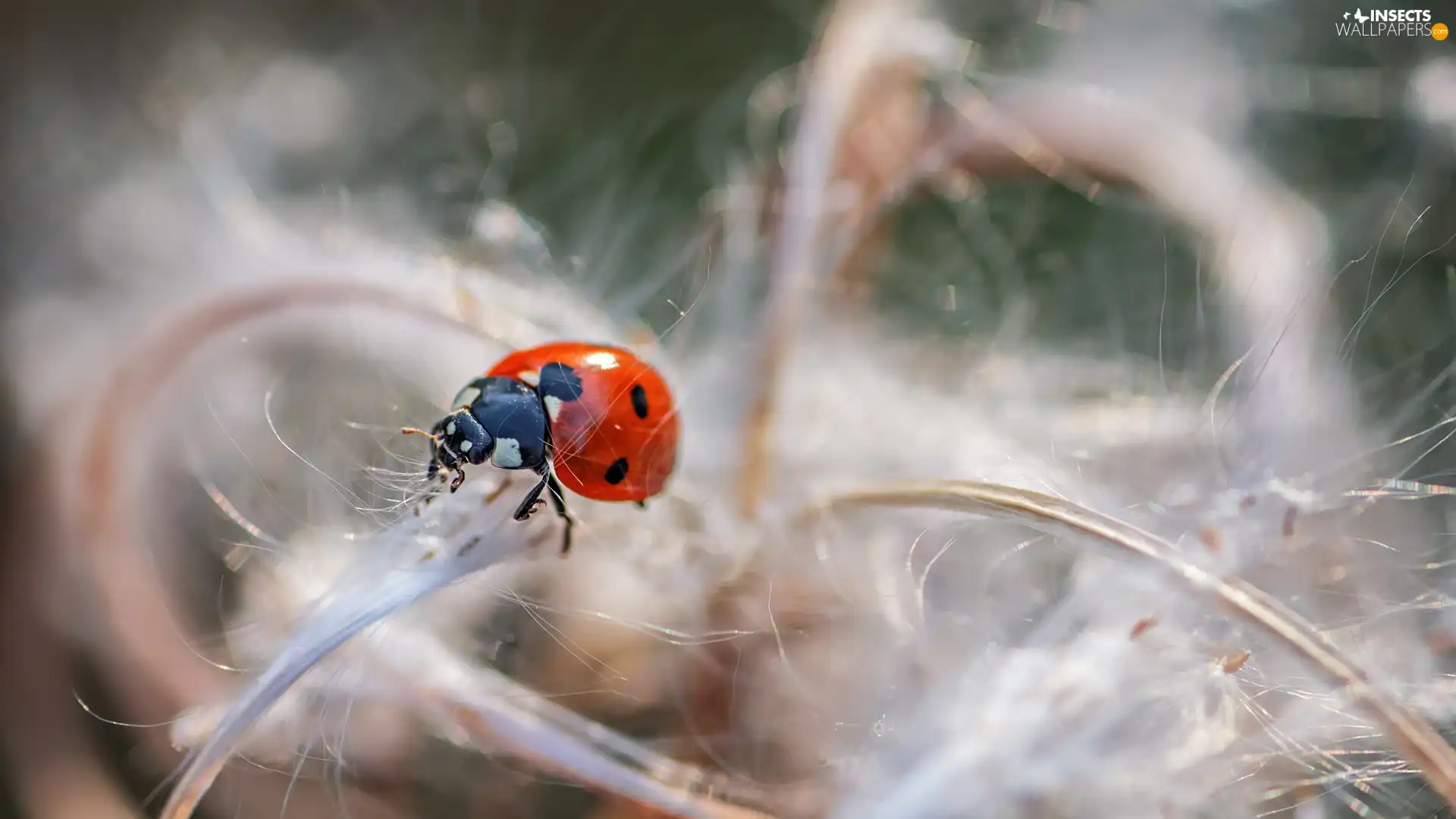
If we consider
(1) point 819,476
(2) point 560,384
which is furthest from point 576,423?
(1) point 819,476

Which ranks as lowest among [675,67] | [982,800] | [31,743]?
[31,743]

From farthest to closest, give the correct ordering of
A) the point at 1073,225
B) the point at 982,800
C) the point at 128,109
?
1. the point at 128,109
2. the point at 1073,225
3. the point at 982,800

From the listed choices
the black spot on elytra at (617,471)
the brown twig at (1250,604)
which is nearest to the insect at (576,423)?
the black spot on elytra at (617,471)

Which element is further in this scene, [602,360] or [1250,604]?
[602,360]

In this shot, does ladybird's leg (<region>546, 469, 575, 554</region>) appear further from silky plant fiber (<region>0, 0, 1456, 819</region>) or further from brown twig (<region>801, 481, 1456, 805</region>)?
brown twig (<region>801, 481, 1456, 805</region>)

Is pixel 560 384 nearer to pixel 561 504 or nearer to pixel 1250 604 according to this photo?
pixel 561 504

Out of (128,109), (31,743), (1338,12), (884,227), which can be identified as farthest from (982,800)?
(128,109)

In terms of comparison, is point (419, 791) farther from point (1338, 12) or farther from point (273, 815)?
point (1338, 12)

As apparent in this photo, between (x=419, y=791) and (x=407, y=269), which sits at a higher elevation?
(x=407, y=269)
